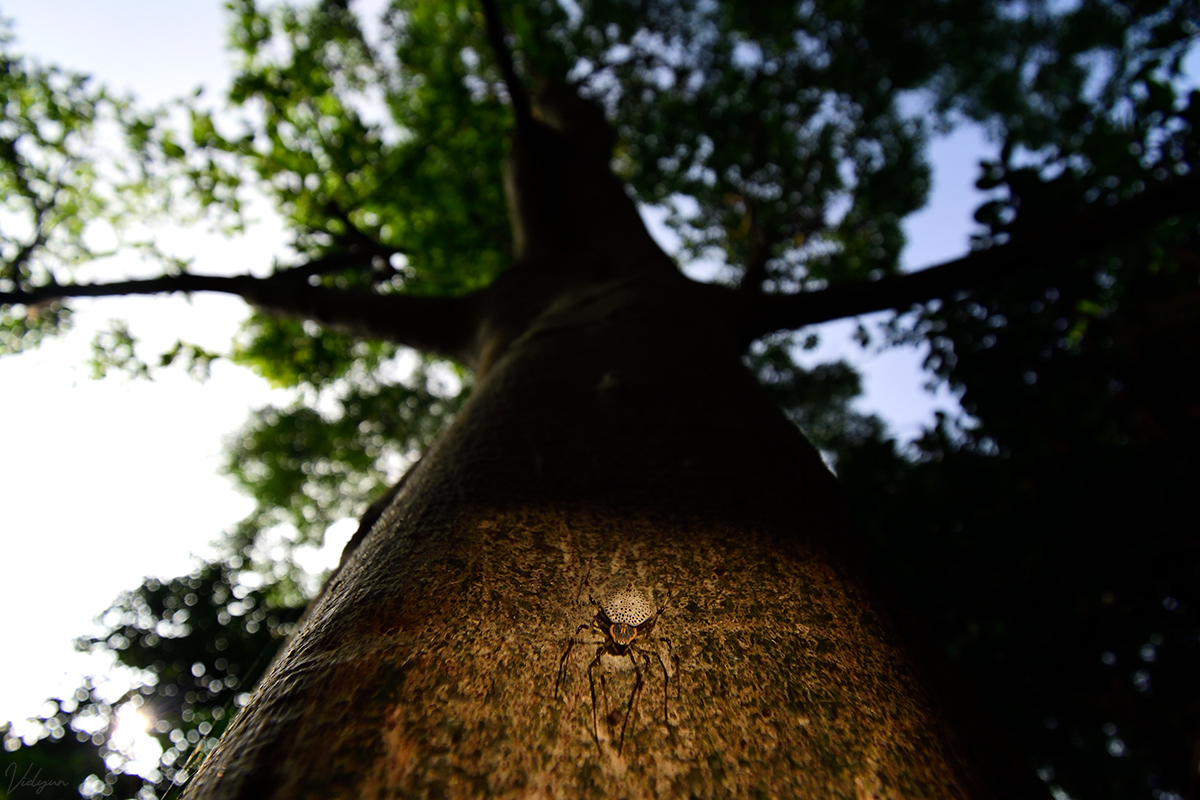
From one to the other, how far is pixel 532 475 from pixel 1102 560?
166 inches

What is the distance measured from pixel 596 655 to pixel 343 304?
253 centimetres

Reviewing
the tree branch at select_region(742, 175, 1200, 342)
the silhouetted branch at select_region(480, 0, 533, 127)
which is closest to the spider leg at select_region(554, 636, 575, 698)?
the tree branch at select_region(742, 175, 1200, 342)

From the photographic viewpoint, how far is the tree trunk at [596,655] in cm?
48

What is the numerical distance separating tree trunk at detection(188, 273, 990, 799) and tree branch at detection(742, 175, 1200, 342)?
1373 mm

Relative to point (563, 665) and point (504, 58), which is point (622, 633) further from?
point (504, 58)

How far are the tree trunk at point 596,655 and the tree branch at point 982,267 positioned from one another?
1373 millimetres

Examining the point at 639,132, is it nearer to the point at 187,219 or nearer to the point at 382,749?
the point at 187,219

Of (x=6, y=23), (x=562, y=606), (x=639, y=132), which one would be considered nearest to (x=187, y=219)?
(x=6, y=23)

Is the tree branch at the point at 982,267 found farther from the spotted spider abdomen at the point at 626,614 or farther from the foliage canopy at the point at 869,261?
the spotted spider abdomen at the point at 626,614

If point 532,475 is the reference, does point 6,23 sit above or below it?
above

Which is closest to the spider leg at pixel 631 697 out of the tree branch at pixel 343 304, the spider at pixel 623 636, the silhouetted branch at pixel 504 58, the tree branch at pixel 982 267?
the spider at pixel 623 636

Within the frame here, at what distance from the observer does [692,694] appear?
542 mm

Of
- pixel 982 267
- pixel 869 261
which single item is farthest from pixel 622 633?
pixel 869 261

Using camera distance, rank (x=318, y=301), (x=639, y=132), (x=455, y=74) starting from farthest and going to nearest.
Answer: (x=639, y=132)
(x=455, y=74)
(x=318, y=301)
